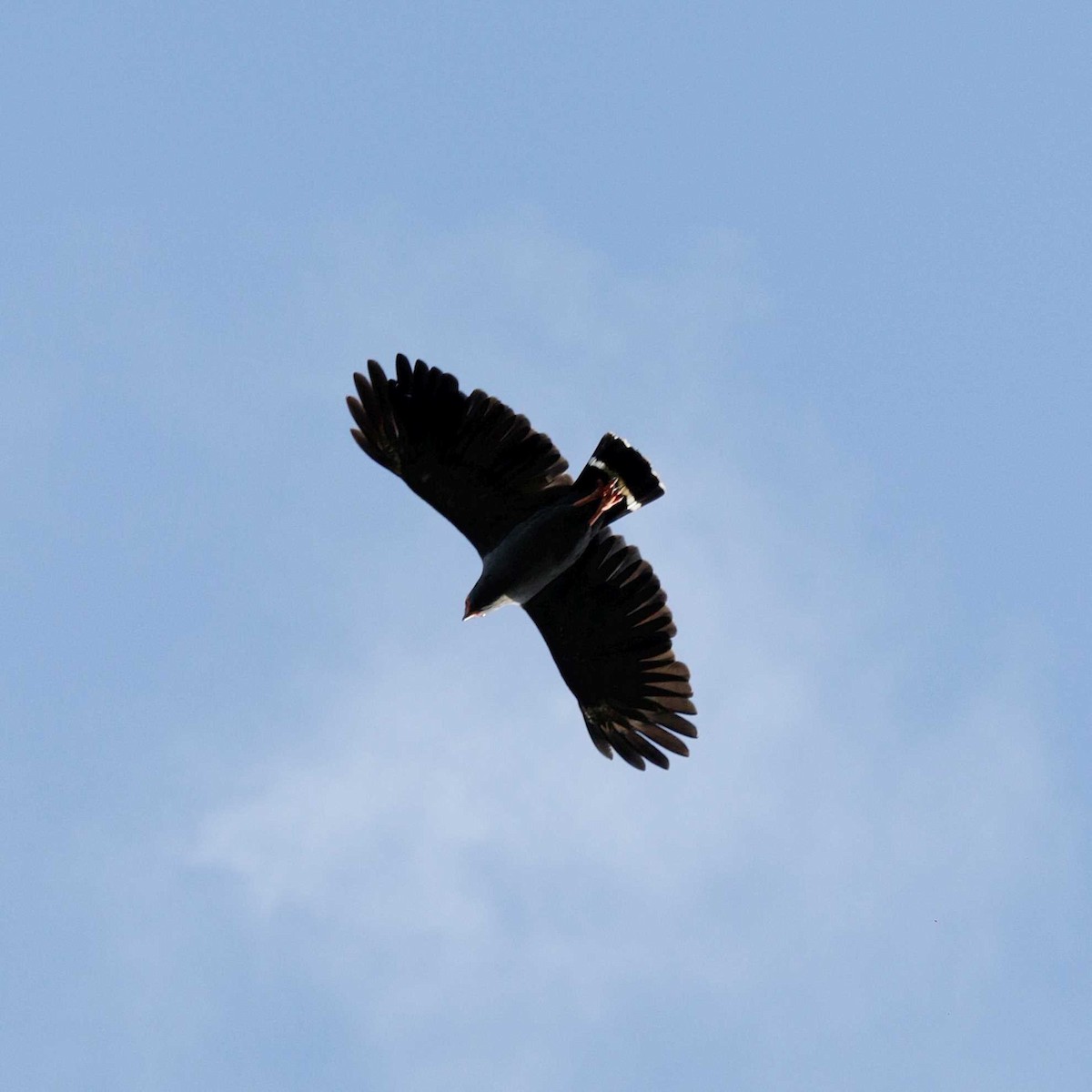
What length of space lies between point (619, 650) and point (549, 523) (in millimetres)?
1781

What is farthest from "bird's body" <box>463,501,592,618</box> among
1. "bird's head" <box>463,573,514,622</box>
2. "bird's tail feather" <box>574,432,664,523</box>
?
"bird's tail feather" <box>574,432,664,523</box>

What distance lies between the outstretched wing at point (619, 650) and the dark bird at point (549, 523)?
0.04 feet

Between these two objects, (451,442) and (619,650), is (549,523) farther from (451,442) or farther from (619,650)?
(619,650)

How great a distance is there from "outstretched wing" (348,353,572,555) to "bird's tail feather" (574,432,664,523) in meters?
0.26

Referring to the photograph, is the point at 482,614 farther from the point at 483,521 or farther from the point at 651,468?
the point at 651,468

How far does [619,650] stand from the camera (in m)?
15.9

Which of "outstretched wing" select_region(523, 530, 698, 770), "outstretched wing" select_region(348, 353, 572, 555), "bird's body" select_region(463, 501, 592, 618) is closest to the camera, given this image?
"outstretched wing" select_region(348, 353, 572, 555)

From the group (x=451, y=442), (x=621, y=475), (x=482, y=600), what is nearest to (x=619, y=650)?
(x=482, y=600)

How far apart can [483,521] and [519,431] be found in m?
1.07

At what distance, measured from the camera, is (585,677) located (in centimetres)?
1611

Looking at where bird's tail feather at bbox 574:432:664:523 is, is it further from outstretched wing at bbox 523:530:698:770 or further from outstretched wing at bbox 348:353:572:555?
outstretched wing at bbox 523:530:698:770

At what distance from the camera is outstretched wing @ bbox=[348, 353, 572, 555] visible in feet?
47.9

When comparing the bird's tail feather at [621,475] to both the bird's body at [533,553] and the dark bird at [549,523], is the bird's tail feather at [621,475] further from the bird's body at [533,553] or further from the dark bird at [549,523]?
the bird's body at [533,553]

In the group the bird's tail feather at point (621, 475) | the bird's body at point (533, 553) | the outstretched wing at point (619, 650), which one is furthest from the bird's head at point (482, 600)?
the bird's tail feather at point (621, 475)
